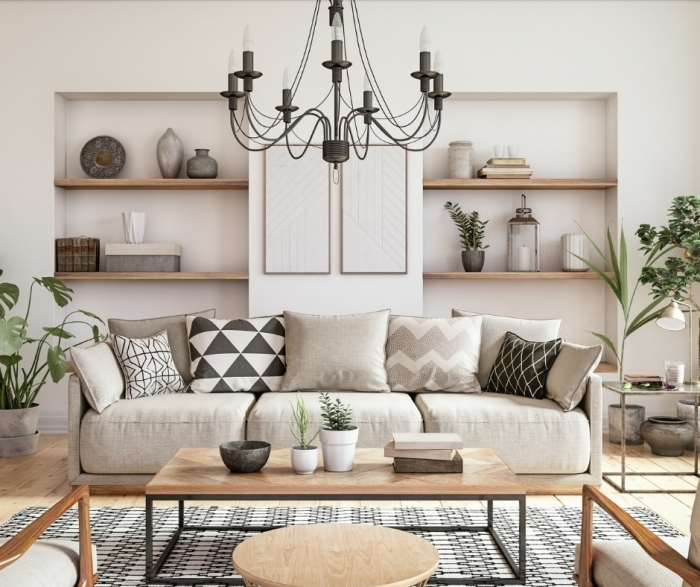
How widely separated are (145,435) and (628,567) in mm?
2514

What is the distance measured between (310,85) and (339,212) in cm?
89

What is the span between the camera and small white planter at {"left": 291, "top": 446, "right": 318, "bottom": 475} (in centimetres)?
286

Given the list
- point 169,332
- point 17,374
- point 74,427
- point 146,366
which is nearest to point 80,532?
point 74,427

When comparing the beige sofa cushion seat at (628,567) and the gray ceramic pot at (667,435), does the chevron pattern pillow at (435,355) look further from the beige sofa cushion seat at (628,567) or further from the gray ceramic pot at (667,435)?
the beige sofa cushion seat at (628,567)

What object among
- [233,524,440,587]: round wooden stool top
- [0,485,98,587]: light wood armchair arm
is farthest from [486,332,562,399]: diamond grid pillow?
[0,485,98,587]: light wood armchair arm

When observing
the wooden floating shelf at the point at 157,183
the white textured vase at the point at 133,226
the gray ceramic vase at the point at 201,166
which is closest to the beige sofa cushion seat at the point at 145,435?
the white textured vase at the point at 133,226

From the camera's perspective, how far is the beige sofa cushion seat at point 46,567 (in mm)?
1893

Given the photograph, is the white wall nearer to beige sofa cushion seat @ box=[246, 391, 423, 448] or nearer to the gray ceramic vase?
the gray ceramic vase

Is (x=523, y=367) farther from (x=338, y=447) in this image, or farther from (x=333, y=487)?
(x=333, y=487)

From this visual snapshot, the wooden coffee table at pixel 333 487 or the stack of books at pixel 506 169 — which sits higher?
the stack of books at pixel 506 169

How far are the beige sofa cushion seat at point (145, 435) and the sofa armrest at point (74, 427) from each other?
0.03 m

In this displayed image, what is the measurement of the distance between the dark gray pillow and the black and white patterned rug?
40.8 inches

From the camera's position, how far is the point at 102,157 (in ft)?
17.9

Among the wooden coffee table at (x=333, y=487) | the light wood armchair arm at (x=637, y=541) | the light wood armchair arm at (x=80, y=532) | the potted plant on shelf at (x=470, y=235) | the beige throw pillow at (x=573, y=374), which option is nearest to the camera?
the light wood armchair arm at (x=637, y=541)
